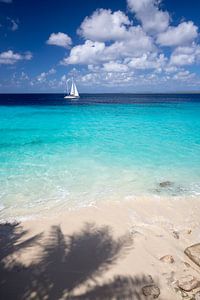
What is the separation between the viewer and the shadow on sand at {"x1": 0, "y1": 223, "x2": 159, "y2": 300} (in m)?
4.70

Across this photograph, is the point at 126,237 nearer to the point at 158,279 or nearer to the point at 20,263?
the point at 158,279

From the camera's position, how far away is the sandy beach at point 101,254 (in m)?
4.79

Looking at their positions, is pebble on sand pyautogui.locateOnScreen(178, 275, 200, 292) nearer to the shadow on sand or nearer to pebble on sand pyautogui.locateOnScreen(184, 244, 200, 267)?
pebble on sand pyautogui.locateOnScreen(184, 244, 200, 267)

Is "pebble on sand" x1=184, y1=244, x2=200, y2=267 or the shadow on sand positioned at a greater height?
"pebble on sand" x1=184, y1=244, x2=200, y2=267

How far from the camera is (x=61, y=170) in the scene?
12.0 m

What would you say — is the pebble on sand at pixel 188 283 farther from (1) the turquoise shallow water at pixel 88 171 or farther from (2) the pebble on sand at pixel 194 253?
(1) the turquoise shallow water at pixel 88 171

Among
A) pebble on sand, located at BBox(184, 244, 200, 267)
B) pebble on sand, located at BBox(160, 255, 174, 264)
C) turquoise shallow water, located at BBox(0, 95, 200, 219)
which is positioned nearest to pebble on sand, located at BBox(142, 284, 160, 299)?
pebble on sand, located at BBox(160, 255, 174, 264)

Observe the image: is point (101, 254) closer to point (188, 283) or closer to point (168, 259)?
point (168, 259)

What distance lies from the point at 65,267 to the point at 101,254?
0.95 m

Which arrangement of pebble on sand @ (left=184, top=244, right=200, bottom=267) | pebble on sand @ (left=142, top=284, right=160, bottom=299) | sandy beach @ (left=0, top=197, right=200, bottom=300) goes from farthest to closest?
pebble on sand @ (left=184, top=244, right=200, bottom=267) → sandy beach @ (left=0, top=197, right=200, bottom=300) → pebble on sand @ (left=142, top=284, right=160, bottom=299)

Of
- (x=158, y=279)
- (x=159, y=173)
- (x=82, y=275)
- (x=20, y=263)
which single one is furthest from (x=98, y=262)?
(x=159, y=173)

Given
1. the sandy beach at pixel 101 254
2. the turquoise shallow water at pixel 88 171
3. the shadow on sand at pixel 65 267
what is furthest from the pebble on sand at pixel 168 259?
the turquoise shallow water at pixel 88 171

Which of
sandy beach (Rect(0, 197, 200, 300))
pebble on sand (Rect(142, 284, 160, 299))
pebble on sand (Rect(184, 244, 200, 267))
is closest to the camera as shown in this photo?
pebble on sand (Rect(142, 284, 160, 299))

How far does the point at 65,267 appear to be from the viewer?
535cm
